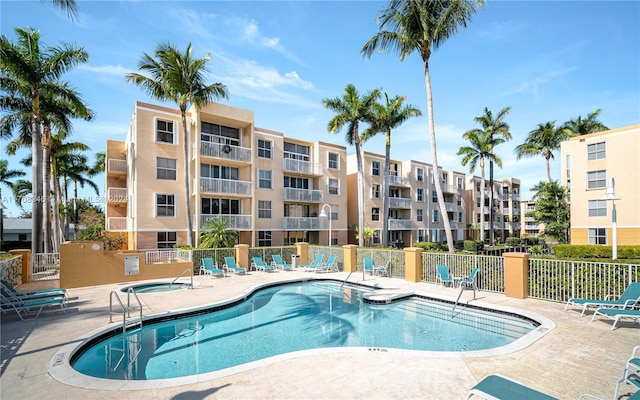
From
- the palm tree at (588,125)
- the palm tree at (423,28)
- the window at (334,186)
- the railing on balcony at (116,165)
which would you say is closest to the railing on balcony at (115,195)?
the railing on balcony at (116,165)

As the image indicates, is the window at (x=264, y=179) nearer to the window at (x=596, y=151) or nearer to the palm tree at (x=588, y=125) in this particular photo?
the window at (x=596, y=151)

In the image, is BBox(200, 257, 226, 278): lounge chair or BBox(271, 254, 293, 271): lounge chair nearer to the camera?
BBox(200, 257, 226, 278): lounge chair

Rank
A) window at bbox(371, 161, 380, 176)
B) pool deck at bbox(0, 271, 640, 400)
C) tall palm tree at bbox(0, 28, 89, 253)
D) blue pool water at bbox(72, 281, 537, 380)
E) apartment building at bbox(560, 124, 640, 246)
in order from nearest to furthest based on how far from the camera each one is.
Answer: pool deck at bbox(0, 271, 640, 400) < blue pool water at bbox(72, 281, 537, 380) < tall palm tree at bbox(0, 28, 89, 253) < apartment building at bbox(560, 124, 640, 246) < window at bbox(371, 161, 380, 176)

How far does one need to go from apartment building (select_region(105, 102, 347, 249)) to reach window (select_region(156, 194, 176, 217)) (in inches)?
2.6

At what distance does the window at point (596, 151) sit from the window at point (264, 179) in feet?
90.6

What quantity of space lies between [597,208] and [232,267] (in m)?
30.1

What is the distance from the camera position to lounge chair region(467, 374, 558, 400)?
12.4ft

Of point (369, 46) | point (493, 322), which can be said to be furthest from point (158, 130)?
point (493, 322)

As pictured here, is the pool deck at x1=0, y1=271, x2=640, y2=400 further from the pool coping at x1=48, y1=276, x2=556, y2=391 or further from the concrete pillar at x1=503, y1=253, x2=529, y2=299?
the concrete pillar at x1=503, y1=253, x2=529, y2=299

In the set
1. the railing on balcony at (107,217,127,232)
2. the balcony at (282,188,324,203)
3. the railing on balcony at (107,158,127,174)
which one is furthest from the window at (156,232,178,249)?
the balcony at (282,188,324,203)

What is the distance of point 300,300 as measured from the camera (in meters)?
13.5

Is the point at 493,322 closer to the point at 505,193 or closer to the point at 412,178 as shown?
the point at 412,178

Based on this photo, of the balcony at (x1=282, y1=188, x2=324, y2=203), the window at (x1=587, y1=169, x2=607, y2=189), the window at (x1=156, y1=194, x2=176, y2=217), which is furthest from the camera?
the balcony at (x1=282, y1=188, x2=324, y2=203)

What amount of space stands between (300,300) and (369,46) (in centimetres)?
1548
